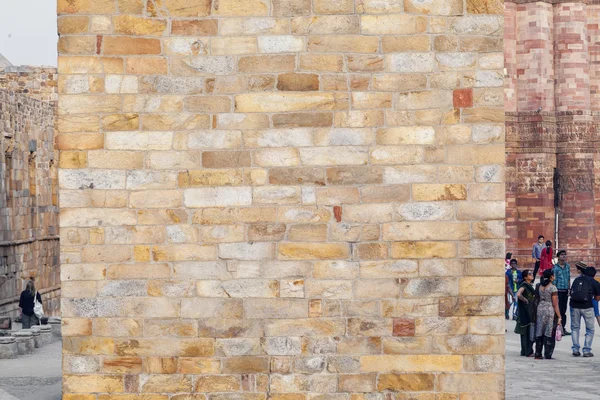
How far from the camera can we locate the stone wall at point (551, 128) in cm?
3872

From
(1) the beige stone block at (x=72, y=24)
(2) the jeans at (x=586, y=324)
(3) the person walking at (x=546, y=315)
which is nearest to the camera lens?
(1) the beige stone block at (x=72, y=24)

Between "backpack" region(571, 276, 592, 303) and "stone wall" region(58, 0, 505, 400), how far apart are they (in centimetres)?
839

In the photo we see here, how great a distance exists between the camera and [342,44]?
8.64 meters

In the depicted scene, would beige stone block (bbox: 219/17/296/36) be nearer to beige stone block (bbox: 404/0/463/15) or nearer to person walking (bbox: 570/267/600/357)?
beige stone block (bbox: 404/0/463/15)

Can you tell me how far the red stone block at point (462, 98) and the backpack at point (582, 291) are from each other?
8.69 meters

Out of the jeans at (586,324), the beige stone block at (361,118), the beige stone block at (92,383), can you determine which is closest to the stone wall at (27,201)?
the jeans at (586,324)

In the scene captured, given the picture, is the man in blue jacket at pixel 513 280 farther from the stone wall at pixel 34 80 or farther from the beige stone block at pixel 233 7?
the stone wall at pixel 34 80

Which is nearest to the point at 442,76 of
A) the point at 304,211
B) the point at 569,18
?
the point at 304,211

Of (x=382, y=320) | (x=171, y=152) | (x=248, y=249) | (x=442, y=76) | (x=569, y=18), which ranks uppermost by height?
(x=569, y=18)

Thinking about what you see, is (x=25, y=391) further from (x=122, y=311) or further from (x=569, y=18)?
(x=569, y=18)

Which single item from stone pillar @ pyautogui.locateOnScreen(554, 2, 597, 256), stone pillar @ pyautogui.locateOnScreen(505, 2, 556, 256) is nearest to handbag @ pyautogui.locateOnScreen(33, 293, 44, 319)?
stone pillar @ pyautogui.locateOnScreen(505, 2, 556, 256)

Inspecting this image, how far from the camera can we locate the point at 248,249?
8.64 m

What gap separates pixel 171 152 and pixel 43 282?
21.3 metres

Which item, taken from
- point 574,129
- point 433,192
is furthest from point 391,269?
point 574,129
